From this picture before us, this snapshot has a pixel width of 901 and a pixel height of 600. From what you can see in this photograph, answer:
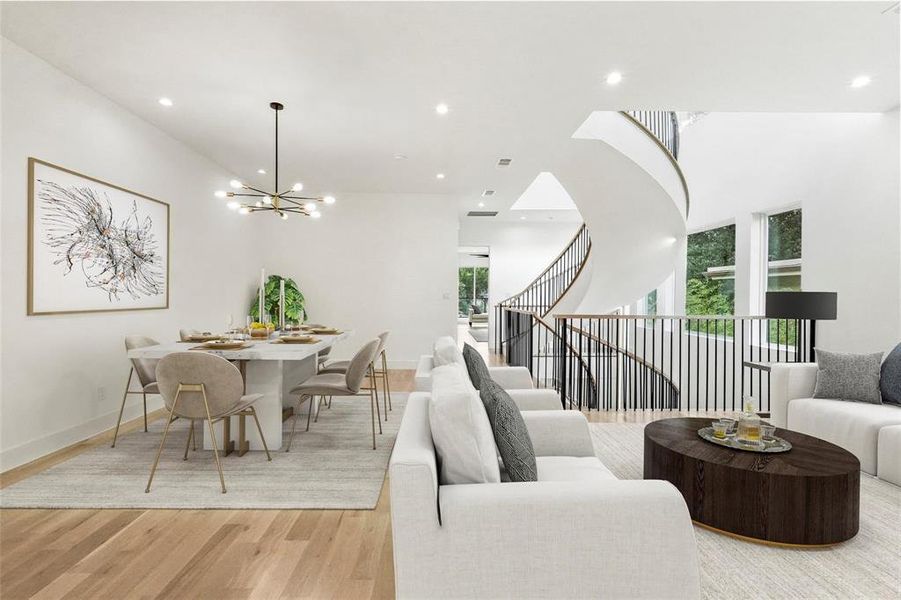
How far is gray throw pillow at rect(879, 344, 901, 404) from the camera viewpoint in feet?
10.9

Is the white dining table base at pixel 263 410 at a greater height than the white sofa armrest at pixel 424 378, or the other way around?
the white sofa armrest at pixel 424 378

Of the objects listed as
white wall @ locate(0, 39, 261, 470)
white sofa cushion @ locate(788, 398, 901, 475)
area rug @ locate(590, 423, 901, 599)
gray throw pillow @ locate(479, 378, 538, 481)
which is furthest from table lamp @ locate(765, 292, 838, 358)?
white wall @ locate(0, 39, 261, 470)

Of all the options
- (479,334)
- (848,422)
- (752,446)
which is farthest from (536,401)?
(479,334)

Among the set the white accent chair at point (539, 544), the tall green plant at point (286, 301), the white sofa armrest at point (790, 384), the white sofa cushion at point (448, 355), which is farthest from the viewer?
the tall green plant at point (286, 301)

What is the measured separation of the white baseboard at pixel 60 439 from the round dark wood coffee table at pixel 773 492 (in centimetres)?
405

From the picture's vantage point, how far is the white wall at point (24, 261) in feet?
10.4

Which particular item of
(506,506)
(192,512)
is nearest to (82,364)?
(192,512)

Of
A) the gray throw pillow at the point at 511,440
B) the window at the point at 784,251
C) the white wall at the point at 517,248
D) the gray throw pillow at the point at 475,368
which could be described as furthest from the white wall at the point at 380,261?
the gray throw pillow at the point at 511,440

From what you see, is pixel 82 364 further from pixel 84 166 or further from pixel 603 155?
pixel 603 155

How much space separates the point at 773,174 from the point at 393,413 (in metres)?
5.00

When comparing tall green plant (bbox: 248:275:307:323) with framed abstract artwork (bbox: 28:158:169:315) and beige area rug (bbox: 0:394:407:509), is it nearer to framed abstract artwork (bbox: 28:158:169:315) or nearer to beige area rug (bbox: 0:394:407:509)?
framed abstract artwork (bbox: 28:158:169:315)

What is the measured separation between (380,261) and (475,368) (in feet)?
17.5

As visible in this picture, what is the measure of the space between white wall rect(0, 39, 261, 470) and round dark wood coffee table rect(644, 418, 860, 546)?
412 cm

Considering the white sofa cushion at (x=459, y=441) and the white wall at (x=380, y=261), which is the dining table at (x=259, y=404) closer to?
the white sofa cushion at (x=459, y=441)
